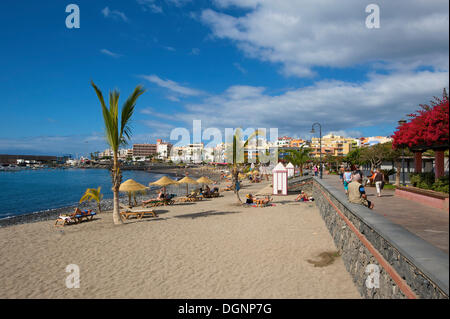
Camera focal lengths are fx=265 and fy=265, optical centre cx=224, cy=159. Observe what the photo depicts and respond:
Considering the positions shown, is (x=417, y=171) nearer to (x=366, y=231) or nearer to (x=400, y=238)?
(x=366, y=231)

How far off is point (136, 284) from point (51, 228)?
8833 millimetres

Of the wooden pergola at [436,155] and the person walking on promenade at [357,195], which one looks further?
the person walking on promenade at [357,195]

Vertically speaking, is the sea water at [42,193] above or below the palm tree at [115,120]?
below

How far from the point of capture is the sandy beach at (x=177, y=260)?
5816 mm

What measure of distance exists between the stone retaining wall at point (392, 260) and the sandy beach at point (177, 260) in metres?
0.69

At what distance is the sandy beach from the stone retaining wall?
690 mm

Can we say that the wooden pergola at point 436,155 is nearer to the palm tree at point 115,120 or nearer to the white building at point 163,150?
the palm tree at point 115,120

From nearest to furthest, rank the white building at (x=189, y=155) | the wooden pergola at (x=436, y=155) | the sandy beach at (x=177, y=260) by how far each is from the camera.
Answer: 1. the wooden pergola at (x=436, y=155)
2. the sandy beach at (x=177, y=260)
3. the white building at (x=189, y=155)

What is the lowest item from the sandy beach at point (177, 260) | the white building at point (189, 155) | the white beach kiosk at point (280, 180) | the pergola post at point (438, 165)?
the sandy beach at point (177, 260)

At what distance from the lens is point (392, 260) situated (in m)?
3.72

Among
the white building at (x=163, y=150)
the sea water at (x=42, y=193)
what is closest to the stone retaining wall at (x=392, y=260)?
the sea water at (x=42, y=193)

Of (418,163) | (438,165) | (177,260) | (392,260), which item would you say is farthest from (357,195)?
(418,163)

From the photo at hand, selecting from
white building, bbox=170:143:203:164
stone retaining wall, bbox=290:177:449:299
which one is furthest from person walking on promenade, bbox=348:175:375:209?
white building, bbox=170:143:203:164
